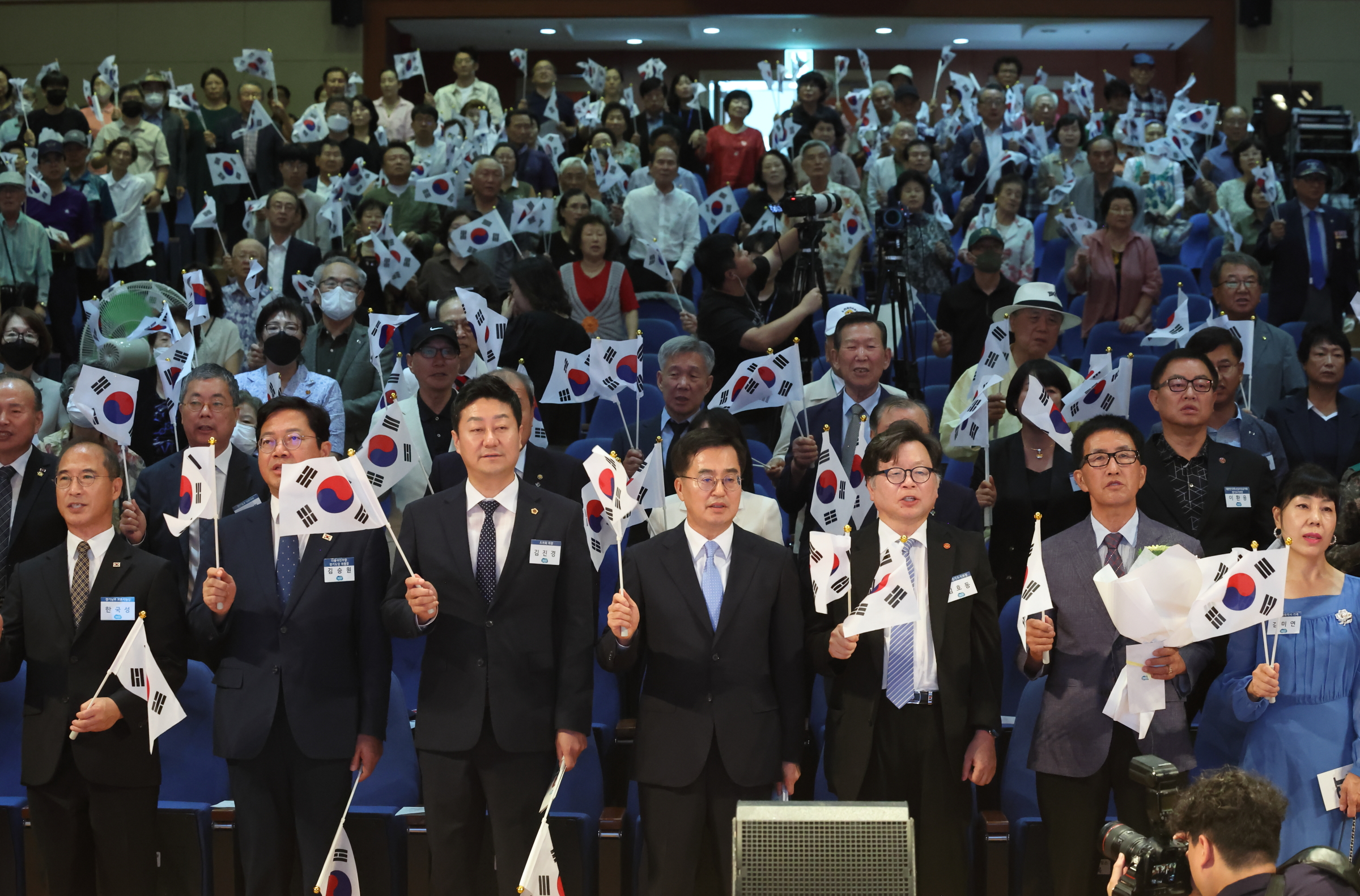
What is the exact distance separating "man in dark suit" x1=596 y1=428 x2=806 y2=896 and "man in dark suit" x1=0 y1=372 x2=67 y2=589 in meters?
2.10

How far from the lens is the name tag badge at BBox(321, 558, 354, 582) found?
3.54 m

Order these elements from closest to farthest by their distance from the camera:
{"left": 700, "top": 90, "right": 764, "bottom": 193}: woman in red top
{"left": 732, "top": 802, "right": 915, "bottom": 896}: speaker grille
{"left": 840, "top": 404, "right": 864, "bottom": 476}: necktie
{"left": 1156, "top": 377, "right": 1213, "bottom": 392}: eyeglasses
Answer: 1. {"left": 732, "top": 802, "right": 915, "bottom": 896}: speaker grille
2. {"left": 1156, "top": 377, "right": 1213, "bottom": 392}: eyeglasses
3. {"left": 840, "top": 404, "right": 864, "bottom": 476}: necktie
4. {"left": 700, "top": 90, "right": 764, "bottom": 193}: woman in red top

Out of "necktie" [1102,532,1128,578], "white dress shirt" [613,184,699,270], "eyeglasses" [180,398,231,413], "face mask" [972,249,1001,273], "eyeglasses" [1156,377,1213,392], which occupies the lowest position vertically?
"necktie" [1102,532,1128,578]

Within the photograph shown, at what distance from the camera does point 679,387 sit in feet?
16.2

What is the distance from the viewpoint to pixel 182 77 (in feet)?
46.8

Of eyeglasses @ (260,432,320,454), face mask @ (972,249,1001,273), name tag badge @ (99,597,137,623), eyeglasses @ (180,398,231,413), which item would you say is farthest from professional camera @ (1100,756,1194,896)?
face mask @ (972,249,1001,273)

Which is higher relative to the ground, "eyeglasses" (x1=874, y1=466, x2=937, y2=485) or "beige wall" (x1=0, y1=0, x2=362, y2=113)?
"beige wall" (x1=0, y1=0, x2=362, y2=113)

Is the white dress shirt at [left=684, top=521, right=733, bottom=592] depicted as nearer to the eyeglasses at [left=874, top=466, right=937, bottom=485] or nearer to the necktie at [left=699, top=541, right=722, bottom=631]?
the necktie at [left=699, top=541, right=722, bottom=631]

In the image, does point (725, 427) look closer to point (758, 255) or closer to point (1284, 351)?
point (758, 255)

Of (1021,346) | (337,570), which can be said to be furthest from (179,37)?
(337,570)

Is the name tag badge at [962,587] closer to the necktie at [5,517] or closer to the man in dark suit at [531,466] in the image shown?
the man in dark suit at [531,466]

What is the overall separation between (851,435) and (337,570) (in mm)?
2034

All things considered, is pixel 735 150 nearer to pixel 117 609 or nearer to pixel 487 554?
pixel 487 554

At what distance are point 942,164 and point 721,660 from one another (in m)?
7.24
